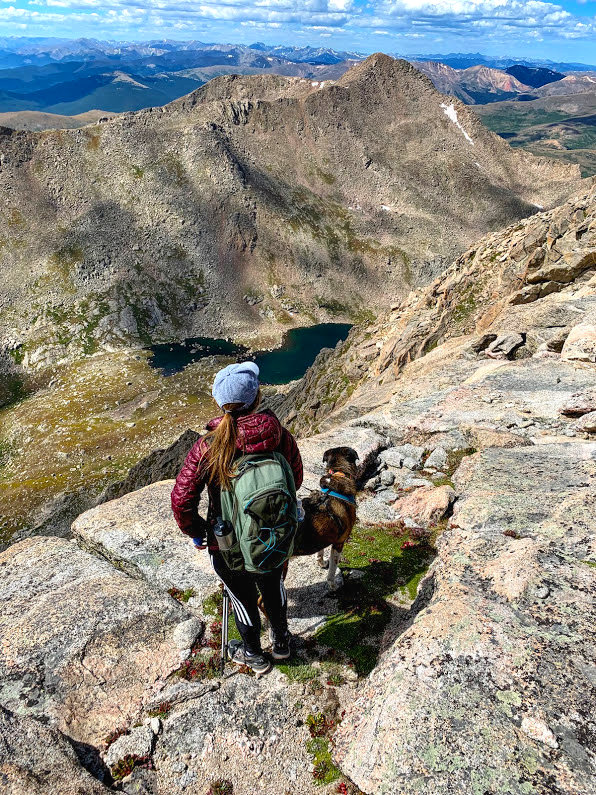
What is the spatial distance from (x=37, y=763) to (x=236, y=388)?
6262 mm

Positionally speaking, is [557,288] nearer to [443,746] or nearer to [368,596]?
[368,596]

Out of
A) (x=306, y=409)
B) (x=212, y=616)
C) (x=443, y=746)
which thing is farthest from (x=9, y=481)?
(x=443, y=746)

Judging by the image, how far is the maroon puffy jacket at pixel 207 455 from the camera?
23.7 feet

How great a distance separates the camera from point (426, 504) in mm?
14477

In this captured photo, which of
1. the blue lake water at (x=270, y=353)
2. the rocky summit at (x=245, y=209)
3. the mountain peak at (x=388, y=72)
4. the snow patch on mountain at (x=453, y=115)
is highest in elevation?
the mountain peak at (x=388, y=72)

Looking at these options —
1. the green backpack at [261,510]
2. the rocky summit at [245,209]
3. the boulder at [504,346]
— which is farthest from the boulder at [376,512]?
the rocky summit at [245,209]

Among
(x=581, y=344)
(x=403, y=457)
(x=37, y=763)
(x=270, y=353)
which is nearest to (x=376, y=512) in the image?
(x=403, y=457)

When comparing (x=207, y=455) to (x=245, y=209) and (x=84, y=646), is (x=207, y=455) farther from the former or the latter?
(x=245, y=209)

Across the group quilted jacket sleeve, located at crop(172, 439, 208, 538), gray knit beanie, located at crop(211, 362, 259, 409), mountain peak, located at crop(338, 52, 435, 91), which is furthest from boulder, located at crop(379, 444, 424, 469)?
mountain peak, located at crop(338, 52, 435, 91)

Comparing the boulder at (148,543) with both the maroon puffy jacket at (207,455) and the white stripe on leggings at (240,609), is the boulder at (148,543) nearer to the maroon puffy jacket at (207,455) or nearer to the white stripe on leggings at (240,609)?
the white stripe on leggings at (240,609)

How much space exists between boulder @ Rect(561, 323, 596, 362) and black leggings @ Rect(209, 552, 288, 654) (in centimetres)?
2126

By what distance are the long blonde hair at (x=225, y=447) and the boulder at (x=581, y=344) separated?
72.5 ft

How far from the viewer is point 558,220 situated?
46375mm

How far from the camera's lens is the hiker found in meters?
7.18
